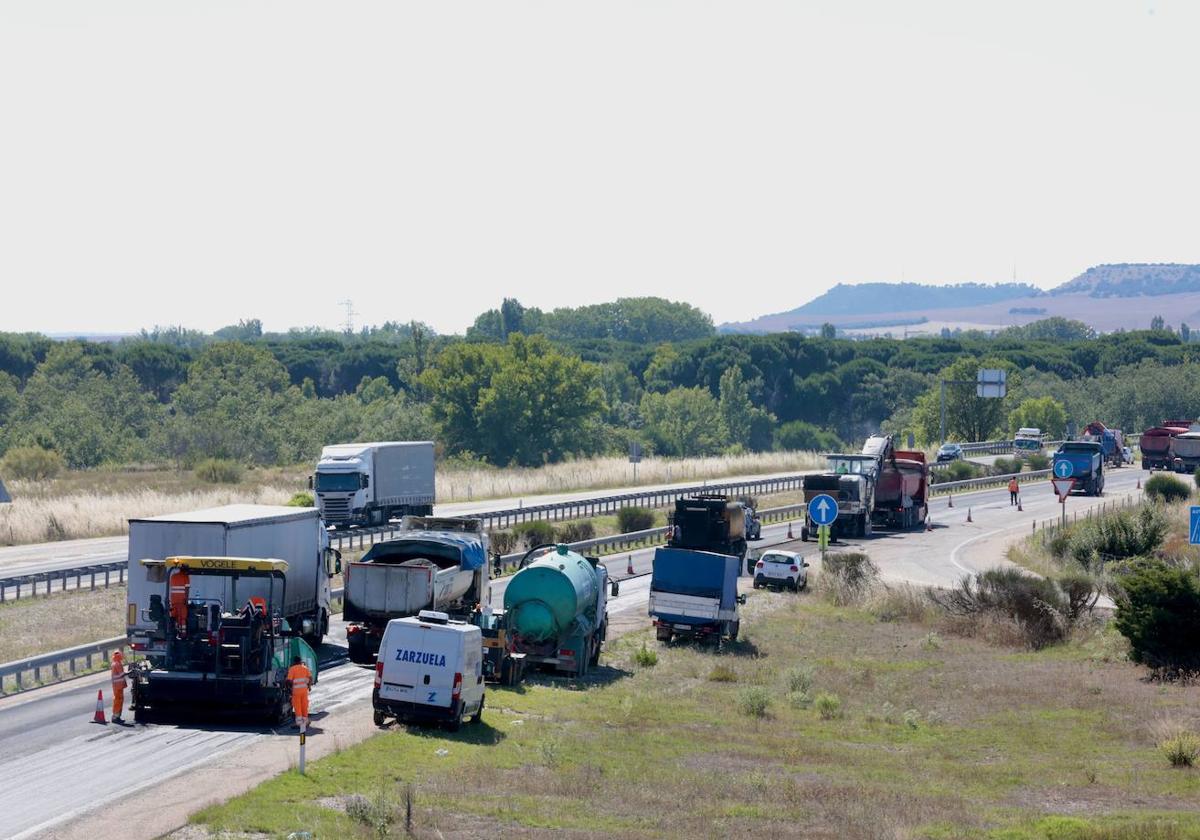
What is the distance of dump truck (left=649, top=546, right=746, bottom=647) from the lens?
Answer: 36.9 metres

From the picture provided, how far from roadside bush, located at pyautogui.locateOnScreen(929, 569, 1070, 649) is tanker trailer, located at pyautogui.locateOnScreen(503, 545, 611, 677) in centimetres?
1401

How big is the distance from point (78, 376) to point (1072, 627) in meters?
134

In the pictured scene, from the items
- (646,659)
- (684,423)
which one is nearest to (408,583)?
(646,659)

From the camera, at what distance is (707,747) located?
24.8m

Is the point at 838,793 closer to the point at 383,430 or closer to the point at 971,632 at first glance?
the point at 971,632

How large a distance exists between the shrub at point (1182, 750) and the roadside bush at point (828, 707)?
21.9 ft

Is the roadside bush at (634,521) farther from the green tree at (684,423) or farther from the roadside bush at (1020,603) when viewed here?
the green tree at (684,423)

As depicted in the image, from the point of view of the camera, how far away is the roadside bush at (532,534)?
59.1m

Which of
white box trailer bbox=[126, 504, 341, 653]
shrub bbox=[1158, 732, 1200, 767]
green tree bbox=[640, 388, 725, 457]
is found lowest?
green tree bbox=[640, 388, 725, 457]

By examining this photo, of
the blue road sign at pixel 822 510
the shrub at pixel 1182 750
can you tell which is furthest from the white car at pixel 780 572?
the shrub at pixel 1182 750

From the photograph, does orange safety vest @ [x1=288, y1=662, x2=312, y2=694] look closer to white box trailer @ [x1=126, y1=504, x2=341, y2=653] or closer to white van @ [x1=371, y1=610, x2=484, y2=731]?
white van @ [x1=371, y1=610, x2=484, y2=731]


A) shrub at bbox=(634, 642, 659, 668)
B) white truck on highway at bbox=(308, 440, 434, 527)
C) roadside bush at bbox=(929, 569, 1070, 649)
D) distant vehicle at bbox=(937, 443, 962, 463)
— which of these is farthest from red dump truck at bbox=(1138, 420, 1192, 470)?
shrub at bbox=(634, 642, 659, 668)

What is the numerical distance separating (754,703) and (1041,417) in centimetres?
12009

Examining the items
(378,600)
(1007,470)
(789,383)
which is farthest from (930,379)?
(378,600)
